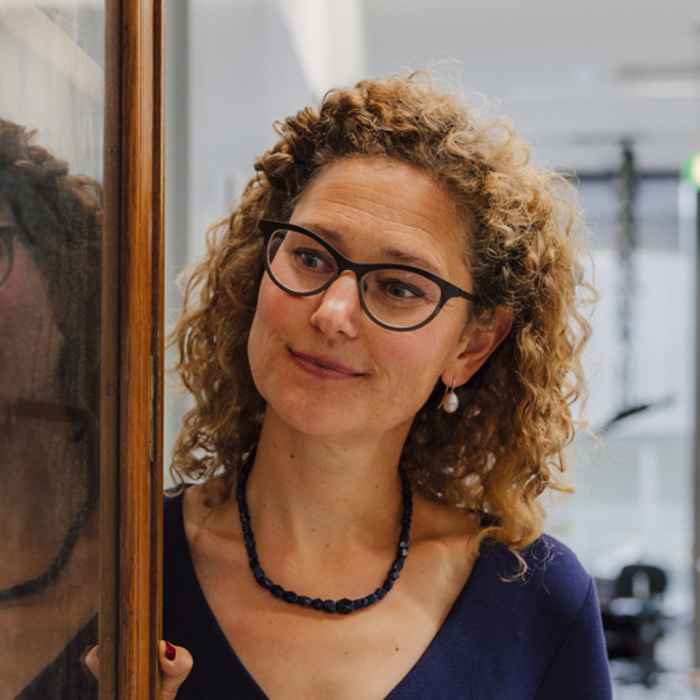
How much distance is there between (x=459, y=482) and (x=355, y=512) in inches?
8.0

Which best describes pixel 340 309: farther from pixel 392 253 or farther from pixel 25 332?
pixel 25 332

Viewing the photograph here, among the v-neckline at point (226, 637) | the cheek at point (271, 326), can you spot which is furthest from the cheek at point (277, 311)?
the v-neckline at point (226, 637)

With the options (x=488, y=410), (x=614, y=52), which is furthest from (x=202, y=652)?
(x=614, y=52)

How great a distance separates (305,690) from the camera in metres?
1.14

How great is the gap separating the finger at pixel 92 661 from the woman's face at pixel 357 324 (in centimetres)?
33

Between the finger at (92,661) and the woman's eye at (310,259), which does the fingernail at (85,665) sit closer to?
the finger at (92,661)

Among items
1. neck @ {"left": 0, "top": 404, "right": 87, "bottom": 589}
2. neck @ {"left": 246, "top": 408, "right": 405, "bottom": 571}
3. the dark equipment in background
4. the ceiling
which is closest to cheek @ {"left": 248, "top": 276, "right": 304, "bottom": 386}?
neck @ {"left": 246, "top": 408, "right": 405, "bottom": 571}

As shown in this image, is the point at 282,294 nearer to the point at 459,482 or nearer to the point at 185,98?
the point at 459,482

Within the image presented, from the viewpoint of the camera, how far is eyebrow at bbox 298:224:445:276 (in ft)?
3.56

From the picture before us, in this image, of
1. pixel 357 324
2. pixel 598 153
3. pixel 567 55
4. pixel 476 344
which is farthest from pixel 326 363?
pixel 598 153

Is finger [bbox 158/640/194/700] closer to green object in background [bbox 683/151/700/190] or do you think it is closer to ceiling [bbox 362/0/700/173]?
ceiling [bbox 362/0/700/173]

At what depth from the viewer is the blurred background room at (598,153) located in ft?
6.73

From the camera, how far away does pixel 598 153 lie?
833 cm

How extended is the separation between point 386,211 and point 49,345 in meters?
0.45
